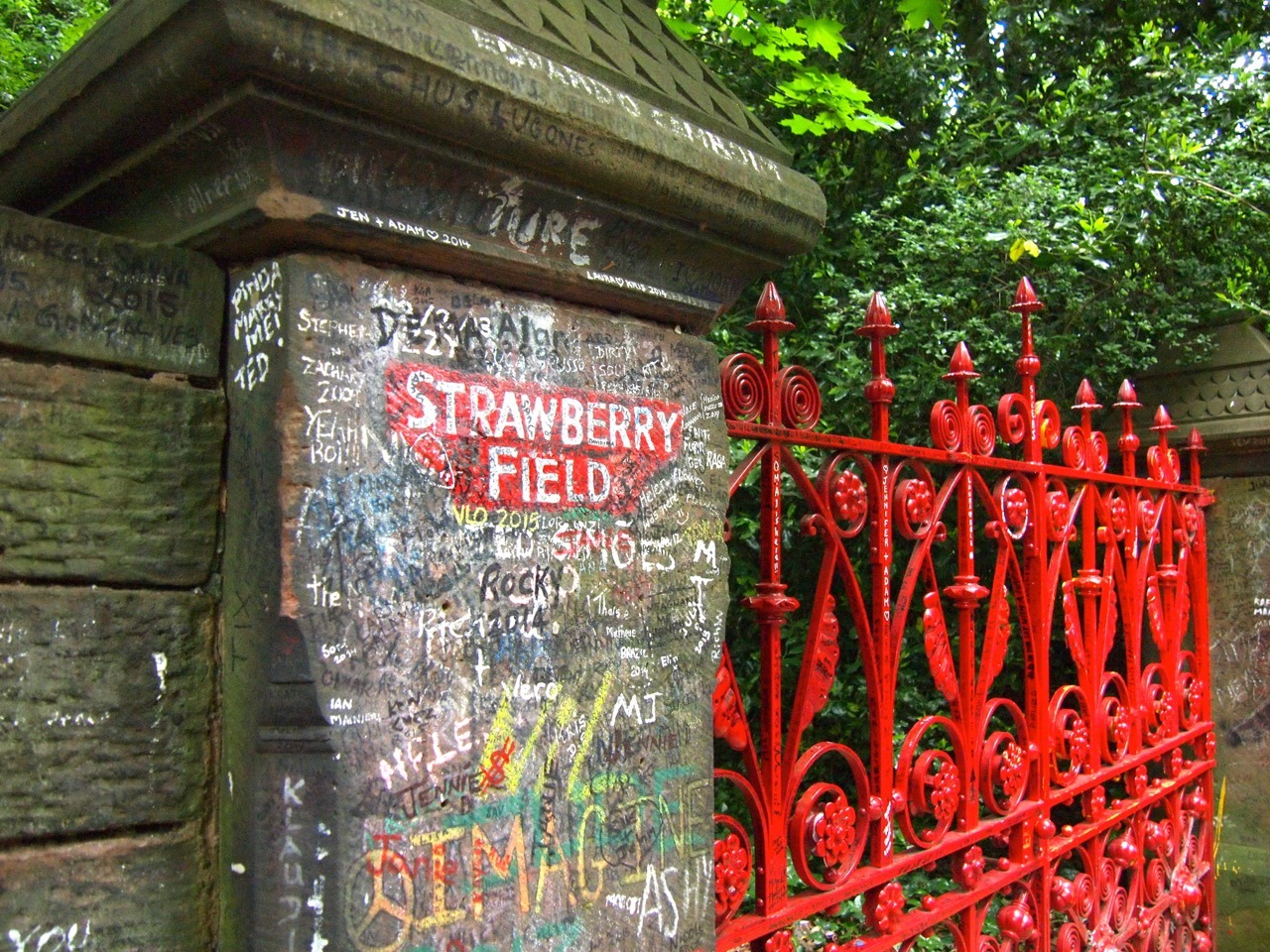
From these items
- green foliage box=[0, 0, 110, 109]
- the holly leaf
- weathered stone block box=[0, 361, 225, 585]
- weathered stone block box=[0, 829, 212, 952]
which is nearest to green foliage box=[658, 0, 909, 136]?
the holly leaf

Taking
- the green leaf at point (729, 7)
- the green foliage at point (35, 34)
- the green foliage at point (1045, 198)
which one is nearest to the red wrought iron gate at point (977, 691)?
the green foliage at point (1045, 198)

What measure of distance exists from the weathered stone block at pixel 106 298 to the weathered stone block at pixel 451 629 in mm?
61

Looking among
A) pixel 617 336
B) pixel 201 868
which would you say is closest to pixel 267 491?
pixel 201 868

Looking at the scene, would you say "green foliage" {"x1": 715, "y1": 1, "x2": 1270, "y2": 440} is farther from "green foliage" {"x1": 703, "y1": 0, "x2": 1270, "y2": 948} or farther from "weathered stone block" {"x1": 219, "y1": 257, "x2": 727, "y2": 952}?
"weathered stone block" {"x1": 219, "y1": 257, "x2": 727, "y2": 952}

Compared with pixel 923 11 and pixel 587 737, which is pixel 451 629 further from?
pixel 923 11

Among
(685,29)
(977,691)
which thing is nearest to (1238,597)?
(977,691)

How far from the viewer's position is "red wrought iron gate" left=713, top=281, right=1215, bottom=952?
2.08 metres

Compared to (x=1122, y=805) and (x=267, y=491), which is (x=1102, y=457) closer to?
(x=1122, y=805)

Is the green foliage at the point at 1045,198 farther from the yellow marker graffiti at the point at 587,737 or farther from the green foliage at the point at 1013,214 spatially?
the yellow marker graffiti at the point at 587,737

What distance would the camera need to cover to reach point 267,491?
133cm

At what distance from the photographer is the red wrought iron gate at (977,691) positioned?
6.81ft

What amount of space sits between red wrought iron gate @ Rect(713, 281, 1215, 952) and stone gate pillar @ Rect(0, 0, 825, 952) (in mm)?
334

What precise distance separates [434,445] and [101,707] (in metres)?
0.53

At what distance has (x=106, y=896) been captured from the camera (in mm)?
1299
